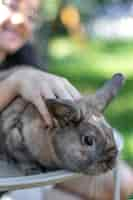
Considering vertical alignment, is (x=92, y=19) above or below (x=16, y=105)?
above

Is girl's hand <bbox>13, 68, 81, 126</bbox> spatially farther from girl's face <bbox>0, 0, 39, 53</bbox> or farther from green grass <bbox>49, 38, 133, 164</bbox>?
green grass <bbox>49, 38, 133, 164</bbox>

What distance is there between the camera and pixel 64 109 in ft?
3.92

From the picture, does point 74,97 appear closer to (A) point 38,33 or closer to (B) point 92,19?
(A) point 38,33

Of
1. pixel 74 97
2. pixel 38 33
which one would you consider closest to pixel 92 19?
pixel 38 33

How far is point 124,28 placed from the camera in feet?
14.8

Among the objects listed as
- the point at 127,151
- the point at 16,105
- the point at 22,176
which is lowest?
the point at 127,151

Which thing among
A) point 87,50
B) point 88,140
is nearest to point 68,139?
point 88,140

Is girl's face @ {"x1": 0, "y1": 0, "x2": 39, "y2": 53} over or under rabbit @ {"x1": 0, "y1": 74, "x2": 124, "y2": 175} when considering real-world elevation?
over

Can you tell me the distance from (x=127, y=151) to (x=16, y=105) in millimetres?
A: 1278

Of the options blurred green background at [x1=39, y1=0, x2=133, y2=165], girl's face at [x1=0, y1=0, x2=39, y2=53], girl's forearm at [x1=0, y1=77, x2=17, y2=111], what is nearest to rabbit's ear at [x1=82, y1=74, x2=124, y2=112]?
girl's forearm at [x1=0, y1=77, x2=17, y2=111]

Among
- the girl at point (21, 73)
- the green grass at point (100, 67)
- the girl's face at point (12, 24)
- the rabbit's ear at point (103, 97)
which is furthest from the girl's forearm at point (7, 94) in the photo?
the green grass at point (100, 67)

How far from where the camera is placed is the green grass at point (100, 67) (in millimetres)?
2857

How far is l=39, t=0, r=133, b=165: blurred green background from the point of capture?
315 cm

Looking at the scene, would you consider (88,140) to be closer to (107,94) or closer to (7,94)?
(107,94)
